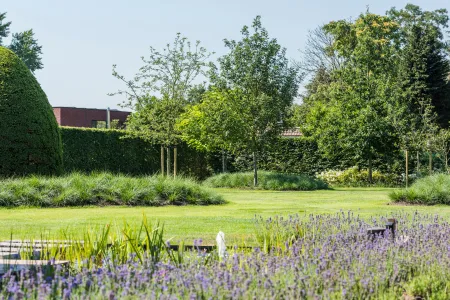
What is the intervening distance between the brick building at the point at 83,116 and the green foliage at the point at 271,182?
21.7 m

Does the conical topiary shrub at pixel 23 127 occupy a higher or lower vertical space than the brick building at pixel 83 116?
lower

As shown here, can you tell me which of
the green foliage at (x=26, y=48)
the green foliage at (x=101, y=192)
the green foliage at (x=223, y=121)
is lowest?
the green foliage at (x=101, y=192)

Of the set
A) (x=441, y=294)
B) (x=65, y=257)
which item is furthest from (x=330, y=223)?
(x=65, y=257)

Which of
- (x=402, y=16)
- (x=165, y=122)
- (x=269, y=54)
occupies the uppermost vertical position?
(x=402, y=16)

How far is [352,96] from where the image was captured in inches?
1013

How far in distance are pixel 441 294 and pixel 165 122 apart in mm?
17451

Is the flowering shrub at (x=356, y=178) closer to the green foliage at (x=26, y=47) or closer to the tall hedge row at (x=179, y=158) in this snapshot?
the tall hedge row at (x=179, y=158)

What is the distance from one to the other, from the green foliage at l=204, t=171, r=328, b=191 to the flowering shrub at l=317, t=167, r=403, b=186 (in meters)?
3.47

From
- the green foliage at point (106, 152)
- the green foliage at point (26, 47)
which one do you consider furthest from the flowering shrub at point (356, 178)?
the green foliage at point (26, 47)

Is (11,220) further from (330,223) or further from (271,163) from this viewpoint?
(271,163)

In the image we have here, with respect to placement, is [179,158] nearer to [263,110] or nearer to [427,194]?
[263,110]

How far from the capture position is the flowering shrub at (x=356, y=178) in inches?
1022

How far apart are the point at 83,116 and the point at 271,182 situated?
86.5 ft

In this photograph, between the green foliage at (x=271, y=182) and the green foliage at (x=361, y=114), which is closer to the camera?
the green foliage at (x=271, y=182)
